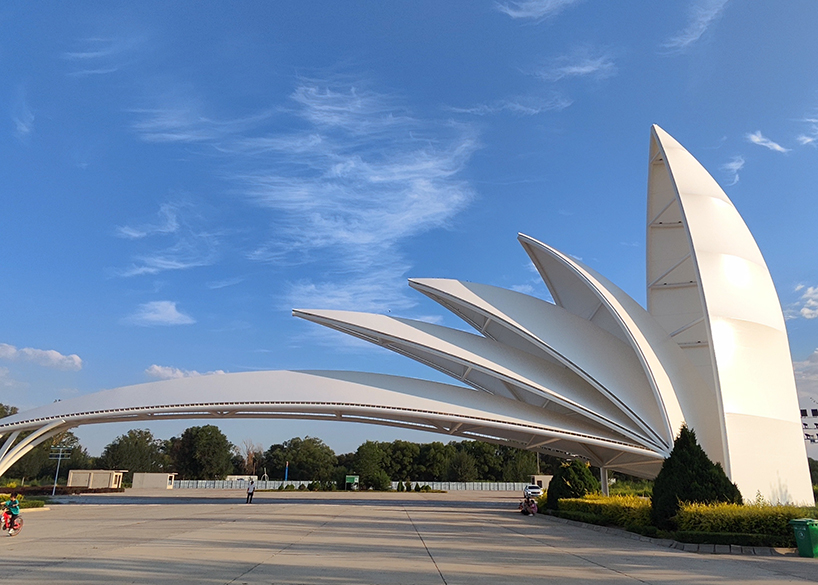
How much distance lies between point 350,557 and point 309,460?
63.7 m

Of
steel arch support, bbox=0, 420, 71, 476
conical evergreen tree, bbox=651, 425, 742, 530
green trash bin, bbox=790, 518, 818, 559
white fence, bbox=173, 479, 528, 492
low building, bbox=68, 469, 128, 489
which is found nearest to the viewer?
green trash bin, bbox=790, 518, 818, 559

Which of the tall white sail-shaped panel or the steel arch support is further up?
the tall white sail-shaped panel

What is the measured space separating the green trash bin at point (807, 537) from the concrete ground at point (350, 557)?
470mm

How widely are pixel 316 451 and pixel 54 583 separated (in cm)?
6744

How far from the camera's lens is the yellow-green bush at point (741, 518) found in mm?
12992

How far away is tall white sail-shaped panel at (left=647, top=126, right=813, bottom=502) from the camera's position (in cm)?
1903

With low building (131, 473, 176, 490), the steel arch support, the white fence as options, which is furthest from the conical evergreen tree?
low building (131, 473, 176, 490)

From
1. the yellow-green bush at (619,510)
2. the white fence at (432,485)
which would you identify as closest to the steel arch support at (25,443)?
the yellow-green bush at (619,510)

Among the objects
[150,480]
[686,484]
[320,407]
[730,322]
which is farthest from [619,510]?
[150,480]

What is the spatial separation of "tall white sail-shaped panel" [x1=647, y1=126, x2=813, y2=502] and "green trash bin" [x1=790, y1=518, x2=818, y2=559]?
659 centimetres

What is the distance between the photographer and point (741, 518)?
13.3 meters

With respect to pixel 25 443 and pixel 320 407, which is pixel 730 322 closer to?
pixel 320 407

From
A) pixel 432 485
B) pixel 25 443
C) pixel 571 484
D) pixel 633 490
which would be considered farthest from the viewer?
pixel 432 485

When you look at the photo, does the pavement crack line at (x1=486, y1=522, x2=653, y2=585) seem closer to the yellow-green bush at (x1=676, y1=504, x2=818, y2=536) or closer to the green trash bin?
the yellow-green bush at (x1=676, y1=504, x2=818, y2=536)
